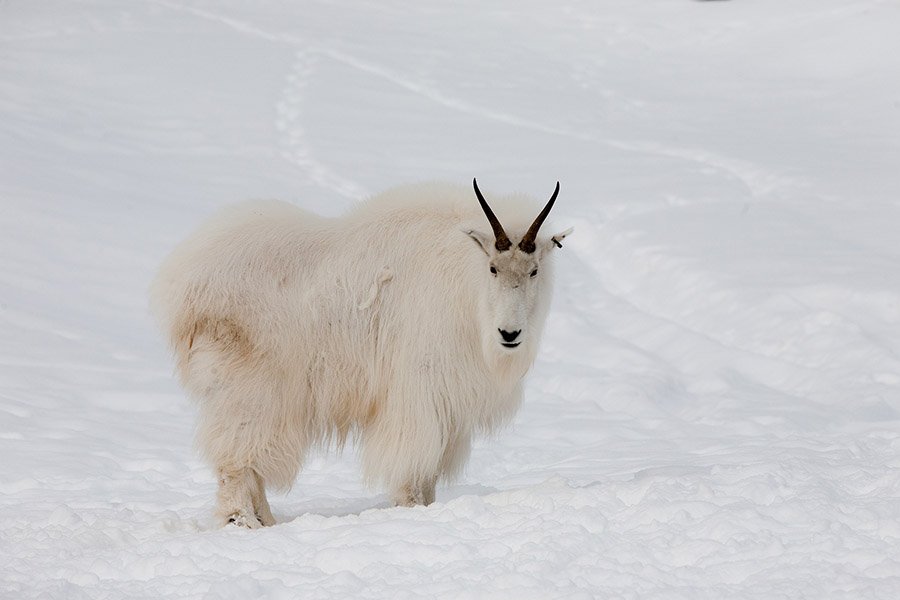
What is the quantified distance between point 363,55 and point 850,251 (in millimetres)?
11570

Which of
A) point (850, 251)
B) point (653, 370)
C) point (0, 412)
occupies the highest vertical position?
point (850, 251)

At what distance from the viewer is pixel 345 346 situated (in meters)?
5.65

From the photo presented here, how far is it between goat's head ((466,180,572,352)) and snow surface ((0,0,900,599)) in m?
0.70

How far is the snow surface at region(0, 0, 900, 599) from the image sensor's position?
4.35 metres

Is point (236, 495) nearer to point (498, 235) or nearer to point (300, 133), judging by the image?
point (498, 235)

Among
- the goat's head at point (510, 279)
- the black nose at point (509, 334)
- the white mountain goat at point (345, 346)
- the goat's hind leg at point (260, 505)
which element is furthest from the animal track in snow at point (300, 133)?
the black nose at point (509, 334)

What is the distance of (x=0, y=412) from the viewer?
25.3 feet

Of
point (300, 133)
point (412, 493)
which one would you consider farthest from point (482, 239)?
point (300, 133)

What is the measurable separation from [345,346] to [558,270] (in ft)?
21.1

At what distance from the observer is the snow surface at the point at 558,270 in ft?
14.3

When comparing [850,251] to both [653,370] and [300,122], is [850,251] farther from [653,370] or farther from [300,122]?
[300,122]

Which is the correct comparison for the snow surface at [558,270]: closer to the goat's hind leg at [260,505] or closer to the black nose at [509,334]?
the goat's hind leg at [260,505]

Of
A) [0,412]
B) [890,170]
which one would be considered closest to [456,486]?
[0,412]

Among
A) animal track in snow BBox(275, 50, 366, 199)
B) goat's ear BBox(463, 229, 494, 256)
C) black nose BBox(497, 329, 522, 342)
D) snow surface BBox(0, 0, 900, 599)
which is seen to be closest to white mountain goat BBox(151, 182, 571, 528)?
goat's ear BBox(463, 229, 494, 256)
